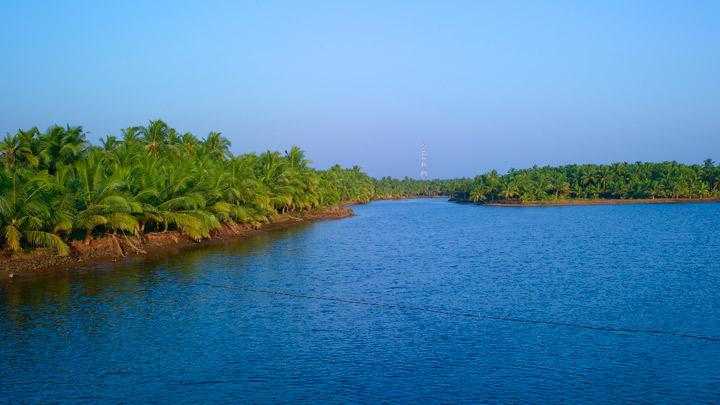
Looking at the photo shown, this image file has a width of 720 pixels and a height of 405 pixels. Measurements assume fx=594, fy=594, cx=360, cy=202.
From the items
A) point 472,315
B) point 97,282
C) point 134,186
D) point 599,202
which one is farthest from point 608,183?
point 97,282

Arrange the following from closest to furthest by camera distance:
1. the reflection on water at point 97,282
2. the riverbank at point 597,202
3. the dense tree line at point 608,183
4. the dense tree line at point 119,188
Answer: the reflection on water at point 97,282 < the dense tree line at point 119,188 < the riverbank at point 597,202 < the dense tree line at point 608,183

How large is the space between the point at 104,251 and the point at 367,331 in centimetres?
2317

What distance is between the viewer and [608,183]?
471ft

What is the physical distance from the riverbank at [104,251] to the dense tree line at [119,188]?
0.69 meters

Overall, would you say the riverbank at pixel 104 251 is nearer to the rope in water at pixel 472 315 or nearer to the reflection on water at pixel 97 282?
the reflection on water at pixel 97 282

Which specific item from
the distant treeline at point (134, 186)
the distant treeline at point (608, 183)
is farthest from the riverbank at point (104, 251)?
the distant treeline at point (608, 183)

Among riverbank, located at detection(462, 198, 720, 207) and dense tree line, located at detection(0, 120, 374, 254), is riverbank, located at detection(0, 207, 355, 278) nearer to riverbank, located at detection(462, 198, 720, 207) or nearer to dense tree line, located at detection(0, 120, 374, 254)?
dense tree line, located at detection(0, 120, 374, 254)

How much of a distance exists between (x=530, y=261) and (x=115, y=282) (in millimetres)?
25137

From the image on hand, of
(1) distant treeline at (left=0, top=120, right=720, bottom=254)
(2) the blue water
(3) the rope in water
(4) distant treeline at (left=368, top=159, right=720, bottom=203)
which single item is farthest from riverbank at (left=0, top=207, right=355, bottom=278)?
(4) distant treeline at (left=368, top=159, right=720, bottom=203)

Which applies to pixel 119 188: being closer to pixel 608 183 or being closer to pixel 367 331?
pixel 367 331

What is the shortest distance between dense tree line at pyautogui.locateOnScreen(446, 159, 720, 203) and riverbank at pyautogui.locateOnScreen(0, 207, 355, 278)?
98436mm

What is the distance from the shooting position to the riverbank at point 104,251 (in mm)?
31906

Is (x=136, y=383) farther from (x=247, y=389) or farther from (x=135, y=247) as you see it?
(x=135, y=247)

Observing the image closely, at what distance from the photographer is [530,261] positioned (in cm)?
3891
